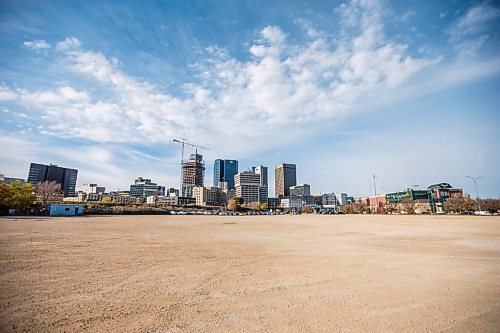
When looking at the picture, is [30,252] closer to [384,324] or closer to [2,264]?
[2,264]

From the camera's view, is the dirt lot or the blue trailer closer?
the dirt lot

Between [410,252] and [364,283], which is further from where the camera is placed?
[410,252]

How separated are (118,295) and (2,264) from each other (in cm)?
713

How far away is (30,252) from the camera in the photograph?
13.1 m

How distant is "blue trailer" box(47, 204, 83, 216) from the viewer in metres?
59.0

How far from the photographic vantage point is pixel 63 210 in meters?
61.4

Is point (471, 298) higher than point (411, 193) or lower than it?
lower

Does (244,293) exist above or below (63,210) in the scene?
below

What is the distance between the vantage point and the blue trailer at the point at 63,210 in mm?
58981

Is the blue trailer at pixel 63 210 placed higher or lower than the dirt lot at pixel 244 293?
higher

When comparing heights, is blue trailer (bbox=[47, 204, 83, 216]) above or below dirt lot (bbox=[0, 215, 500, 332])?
above

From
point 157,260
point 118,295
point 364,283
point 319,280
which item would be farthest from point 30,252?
point 364,283

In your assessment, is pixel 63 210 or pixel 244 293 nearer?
pixel 244 293

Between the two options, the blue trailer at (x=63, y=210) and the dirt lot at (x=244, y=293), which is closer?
the dirt lot at (x=244, y=293)
